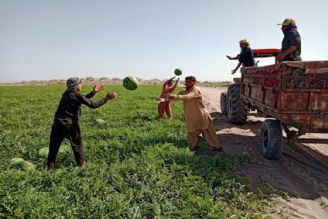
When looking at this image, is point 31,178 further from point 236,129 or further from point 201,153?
point 236,129

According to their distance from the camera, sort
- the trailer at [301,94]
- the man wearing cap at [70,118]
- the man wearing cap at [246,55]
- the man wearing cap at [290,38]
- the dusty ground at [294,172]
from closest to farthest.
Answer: the dusty ground at [294,172] → the trailer at [301,94] → the man wearing cap at [70,118] → the man wearing cap at [290,38] → the man wearing cap at [246,55]

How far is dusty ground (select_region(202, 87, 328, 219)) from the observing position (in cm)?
461

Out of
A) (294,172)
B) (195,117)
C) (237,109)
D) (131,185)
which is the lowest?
(294,172)

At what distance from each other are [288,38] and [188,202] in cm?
456

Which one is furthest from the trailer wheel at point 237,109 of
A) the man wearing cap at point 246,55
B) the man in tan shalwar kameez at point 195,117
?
the man in tan shalwar kameez at point 195,117

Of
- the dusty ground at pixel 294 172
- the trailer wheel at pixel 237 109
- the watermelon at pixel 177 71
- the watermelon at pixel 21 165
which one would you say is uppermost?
the watermelon at pixel 177 71

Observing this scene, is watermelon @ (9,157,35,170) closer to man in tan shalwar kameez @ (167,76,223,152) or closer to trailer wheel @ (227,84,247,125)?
man in tan shalwar kameez @ (167,76,223,152)

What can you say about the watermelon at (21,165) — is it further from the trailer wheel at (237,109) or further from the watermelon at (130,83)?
the trailer wheel at (237,109)

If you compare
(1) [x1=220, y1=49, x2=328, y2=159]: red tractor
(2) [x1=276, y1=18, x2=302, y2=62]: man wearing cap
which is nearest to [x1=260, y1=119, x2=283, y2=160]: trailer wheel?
(1) [x1=220, y1=49, x2=328, y2=159]: red tractor

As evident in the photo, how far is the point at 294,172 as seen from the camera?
236 inches

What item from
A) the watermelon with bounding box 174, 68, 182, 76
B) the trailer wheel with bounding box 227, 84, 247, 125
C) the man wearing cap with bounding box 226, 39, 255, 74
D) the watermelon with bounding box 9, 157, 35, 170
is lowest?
the watermelon with bounding box 9, 157, 35, 170

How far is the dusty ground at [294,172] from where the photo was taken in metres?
4.61

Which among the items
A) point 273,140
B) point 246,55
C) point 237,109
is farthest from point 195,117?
point 246,55

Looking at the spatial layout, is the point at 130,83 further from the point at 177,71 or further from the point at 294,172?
the point at 294,172
